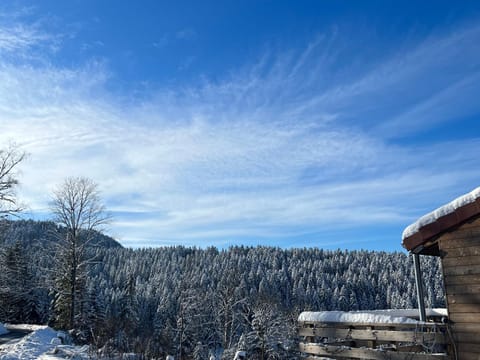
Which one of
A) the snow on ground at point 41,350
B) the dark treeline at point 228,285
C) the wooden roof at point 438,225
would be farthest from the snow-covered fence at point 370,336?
the dark treeline at point 228,285

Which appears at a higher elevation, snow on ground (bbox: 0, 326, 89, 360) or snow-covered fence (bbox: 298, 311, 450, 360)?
snow-covered fence (bbox: 298, 311, 450, 360)

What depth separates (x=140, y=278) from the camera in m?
90.2

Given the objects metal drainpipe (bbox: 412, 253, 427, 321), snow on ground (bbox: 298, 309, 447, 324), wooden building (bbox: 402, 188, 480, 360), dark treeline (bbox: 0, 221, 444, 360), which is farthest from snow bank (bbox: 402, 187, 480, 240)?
dark treeline (bbox: 0, 221, 444, 360)

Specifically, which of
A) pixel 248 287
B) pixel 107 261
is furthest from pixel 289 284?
pixel 107 261

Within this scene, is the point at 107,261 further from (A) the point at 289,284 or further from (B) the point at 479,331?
(B) the point at 479,331

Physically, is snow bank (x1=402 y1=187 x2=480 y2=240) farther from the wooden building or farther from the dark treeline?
the dark treeline

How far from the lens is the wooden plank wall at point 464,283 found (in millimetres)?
7301

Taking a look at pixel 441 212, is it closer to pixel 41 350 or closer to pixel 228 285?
pixel 41 350

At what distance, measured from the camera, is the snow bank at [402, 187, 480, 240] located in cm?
766

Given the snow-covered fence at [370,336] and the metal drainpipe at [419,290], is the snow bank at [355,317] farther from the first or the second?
the metal drainpipe at [419,290]

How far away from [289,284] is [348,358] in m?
79.2

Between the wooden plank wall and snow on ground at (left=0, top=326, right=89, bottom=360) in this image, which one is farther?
snow on ground at (left=0, top=326, right=89, bottom=360)

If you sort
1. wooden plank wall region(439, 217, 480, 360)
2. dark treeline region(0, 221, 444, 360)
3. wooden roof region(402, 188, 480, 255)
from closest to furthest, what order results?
wooden plank wall region(439, 217, 480, 360)
wooden roof region(402, 188, 480, 255)
dark treeline region(0, 221, 444, 360)

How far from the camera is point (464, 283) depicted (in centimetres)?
767
